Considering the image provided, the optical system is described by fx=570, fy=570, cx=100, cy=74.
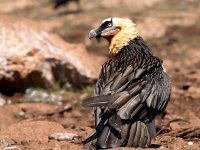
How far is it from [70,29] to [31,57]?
13.2 meters

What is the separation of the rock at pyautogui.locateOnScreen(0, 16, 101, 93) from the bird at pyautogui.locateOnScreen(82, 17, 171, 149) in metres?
4.80

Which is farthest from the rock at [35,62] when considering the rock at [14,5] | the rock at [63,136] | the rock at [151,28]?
the rock at [14,5]

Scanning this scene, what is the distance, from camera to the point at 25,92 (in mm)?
11422

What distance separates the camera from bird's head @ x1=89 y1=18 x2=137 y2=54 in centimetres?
676

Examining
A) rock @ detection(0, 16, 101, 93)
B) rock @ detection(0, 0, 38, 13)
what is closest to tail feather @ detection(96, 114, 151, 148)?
rock @ detection(0, 16, 101, 93)

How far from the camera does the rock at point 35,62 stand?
443 inches

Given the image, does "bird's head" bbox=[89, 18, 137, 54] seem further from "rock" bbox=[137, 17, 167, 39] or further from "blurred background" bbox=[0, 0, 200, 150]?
"rock" bbox=[137, 17, 167, 39]

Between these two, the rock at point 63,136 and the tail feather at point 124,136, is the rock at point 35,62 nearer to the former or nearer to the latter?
the rock at point 63,136

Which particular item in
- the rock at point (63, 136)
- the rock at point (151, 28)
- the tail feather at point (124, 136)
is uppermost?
the tail feather at point (124, 136)

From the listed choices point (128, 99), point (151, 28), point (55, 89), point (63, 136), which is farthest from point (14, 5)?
point (128, 99)

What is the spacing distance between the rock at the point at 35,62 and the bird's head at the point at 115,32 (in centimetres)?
457

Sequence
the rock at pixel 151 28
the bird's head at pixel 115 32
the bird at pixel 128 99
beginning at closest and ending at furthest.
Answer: the bird at pixel 128 99
the bird's head at pixel 115 32
the rock at pixel 151 28

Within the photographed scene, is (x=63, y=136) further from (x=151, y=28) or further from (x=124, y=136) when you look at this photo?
(x=151, y=28)

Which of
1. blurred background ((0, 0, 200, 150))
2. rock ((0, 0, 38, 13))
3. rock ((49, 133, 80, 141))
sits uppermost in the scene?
rock ((49, 133, 80, 141))
